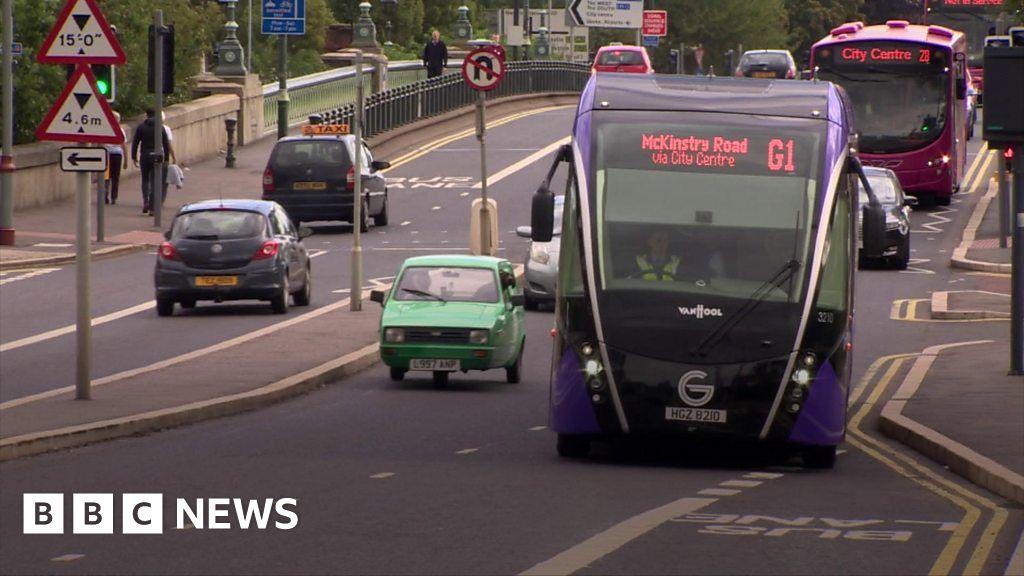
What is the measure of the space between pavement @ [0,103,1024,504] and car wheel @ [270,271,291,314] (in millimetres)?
212

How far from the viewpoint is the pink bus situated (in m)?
46.1

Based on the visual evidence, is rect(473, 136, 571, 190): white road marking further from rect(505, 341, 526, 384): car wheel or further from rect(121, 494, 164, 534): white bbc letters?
rect(121, 494, 164, 534): white bbc letters

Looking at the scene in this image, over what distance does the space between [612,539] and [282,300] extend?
18.0m

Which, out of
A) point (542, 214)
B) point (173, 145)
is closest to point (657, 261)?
point (542, 214)

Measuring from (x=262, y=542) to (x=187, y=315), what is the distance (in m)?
18.3

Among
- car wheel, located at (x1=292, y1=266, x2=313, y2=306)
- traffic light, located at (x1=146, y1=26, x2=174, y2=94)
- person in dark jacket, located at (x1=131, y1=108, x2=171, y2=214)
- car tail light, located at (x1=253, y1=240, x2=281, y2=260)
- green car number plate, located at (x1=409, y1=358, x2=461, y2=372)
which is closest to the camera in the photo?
green car number plate, located at (x1=409, y1=358, x2=461, y2=372)

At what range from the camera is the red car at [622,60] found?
74.0 metres

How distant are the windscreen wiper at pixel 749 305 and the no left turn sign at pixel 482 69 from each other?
56.9ft

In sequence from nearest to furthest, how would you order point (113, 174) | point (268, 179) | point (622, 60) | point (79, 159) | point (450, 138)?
point (79, 159), point (268, 179), point (113, 174), point (450, 138), point (622, 60)

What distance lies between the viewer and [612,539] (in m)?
12.1

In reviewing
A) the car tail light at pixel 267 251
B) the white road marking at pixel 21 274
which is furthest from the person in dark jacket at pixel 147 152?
the car tail light at pixel 267 251

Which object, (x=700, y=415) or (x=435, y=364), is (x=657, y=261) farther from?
(x=435, y=364)

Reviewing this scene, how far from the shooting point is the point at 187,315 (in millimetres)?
29766

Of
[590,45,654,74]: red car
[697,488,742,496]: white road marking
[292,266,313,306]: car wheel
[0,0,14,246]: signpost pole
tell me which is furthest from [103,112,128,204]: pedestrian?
[590,45,654,74]: red car
